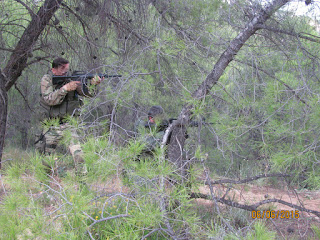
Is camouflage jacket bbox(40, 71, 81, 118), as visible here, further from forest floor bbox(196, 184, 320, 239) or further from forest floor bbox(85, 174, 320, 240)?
forest floor bbox(196, 184, 320, 239)

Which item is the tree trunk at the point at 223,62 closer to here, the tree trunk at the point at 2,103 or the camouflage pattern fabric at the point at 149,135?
the camouflage pattern fabric at the point at 149,135

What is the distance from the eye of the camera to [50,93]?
12.8 feet

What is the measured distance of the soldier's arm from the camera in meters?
3.82

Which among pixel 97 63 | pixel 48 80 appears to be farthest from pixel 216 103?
pixel 48 80

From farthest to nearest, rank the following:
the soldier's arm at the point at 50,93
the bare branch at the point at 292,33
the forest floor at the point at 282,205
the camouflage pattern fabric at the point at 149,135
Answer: the soldier's arm at the point at 50,93, the forest floor at the point at 282,205, the bare branch at the point at 292,33, the camouflage pattern fabric at the point at 149,135

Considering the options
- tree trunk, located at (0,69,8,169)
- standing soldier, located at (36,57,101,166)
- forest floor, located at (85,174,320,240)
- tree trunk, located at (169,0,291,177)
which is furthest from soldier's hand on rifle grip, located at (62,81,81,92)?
tree trunk, located at (169,0,291,177)

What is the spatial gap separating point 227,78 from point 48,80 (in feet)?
8.16

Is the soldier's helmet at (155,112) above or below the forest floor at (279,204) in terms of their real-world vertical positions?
above

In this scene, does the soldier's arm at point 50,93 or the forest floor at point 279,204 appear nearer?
the forest floor at point 279,204

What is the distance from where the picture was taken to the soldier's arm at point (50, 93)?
3.82m

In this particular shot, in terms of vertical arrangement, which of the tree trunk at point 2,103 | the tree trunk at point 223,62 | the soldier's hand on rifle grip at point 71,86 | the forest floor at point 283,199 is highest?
the tree trunk at point 223,62
